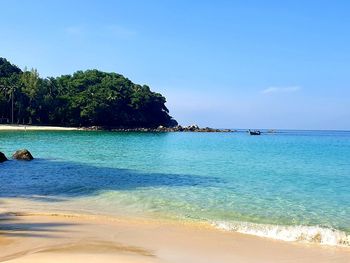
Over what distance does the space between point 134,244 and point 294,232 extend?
471cm

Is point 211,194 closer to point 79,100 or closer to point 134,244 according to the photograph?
point 134,244

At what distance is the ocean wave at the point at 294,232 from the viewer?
11.1m

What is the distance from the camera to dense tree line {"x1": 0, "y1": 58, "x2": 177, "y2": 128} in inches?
4291

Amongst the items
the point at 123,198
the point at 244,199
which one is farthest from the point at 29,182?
the point at 244,199

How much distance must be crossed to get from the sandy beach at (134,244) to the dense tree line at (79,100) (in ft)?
332

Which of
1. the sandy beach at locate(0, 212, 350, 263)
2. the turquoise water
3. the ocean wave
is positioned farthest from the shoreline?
the ocean wave

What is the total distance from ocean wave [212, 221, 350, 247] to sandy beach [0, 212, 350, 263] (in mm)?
538

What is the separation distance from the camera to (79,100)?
11606cm

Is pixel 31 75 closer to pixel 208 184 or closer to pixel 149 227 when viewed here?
pixel 208 184

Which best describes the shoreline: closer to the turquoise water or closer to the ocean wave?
the turquoise water

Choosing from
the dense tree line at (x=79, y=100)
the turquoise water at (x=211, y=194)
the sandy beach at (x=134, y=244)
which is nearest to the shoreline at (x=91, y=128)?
the dense tree line at (x=79, y=100)

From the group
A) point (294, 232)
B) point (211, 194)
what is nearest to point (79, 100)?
point (211, 194)

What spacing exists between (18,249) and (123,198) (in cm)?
857

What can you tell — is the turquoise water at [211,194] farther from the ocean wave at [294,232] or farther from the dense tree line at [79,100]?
the dense tree line at [79,100]
